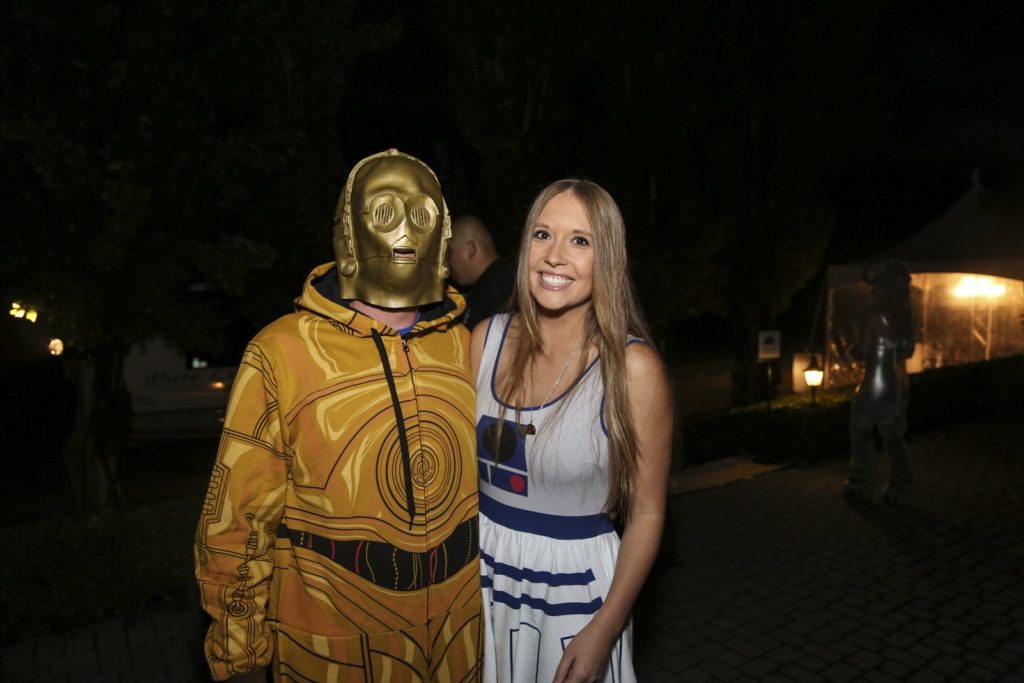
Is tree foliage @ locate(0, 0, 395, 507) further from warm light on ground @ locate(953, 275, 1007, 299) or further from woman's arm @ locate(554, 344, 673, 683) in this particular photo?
warm light on ground @ locate(953, 275, 1007, 299)

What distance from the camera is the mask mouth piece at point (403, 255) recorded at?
2012mm

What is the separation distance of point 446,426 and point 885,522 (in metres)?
5.86

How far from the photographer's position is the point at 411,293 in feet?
6.70

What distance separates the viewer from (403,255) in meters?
2.02

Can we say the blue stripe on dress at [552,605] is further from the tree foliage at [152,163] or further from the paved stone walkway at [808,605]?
the tree foliage at [152,163]

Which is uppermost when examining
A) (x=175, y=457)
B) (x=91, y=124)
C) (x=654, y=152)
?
(x=654, y=152)

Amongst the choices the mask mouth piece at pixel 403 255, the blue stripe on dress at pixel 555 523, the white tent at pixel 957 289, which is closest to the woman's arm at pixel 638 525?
the blue stripe on dress at pixel 555 523

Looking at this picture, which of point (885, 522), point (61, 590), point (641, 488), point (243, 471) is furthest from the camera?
point (885, 522)

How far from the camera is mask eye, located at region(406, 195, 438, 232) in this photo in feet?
6.63

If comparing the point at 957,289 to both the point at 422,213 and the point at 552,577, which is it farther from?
the point at 422,213

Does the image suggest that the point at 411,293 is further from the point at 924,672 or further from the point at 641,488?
the point at 924,672

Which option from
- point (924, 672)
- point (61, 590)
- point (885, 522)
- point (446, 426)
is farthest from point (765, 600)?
point (61, 590)

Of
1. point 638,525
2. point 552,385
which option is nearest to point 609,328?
point 552,385

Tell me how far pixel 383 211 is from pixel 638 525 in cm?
115
